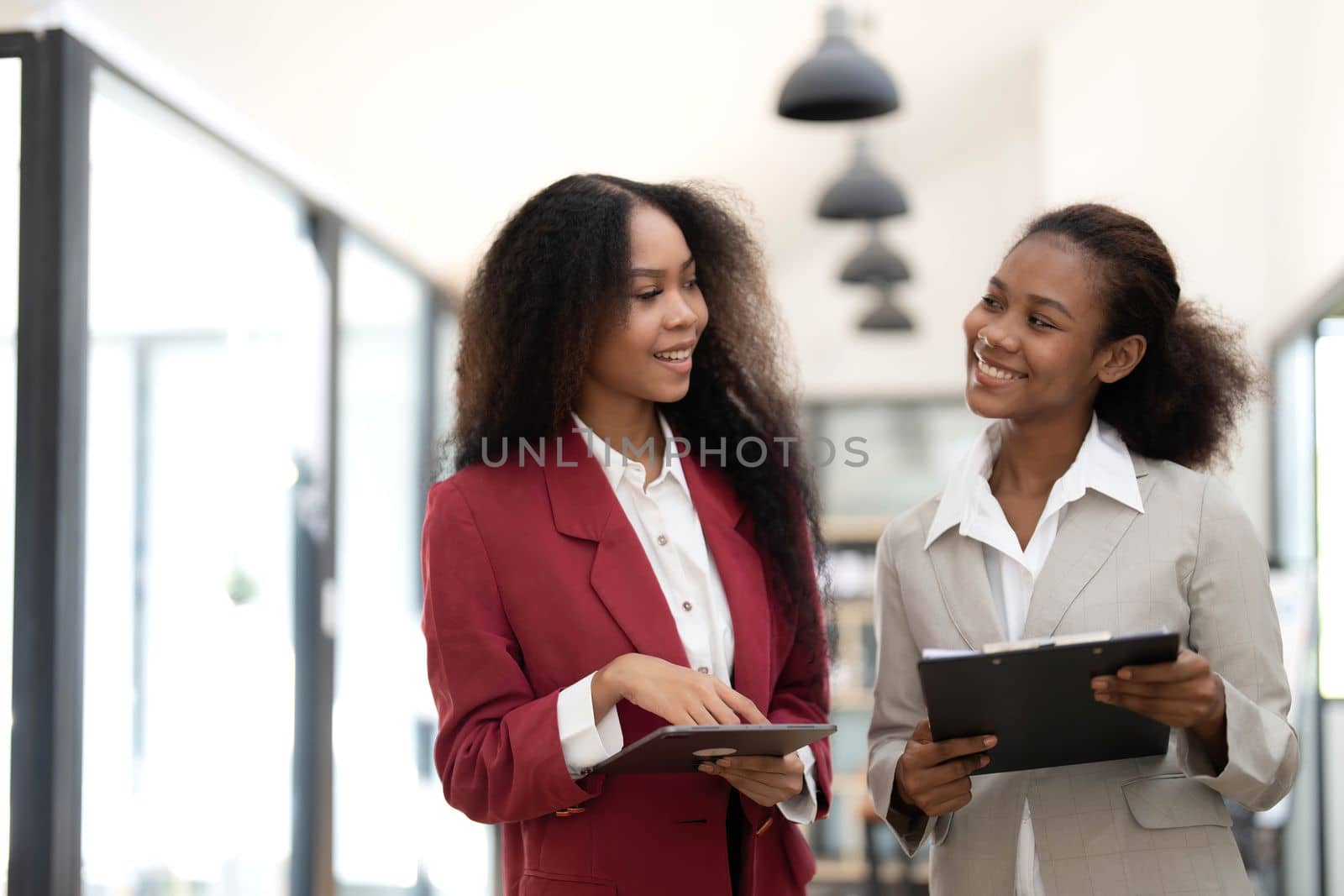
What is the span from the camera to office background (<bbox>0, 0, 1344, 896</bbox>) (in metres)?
2.89

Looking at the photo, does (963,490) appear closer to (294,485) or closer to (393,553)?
(294,485)

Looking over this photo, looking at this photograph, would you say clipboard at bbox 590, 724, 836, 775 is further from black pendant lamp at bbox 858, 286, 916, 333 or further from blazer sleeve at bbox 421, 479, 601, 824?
black pendant lamp at bbox 858, 286, 916, 333

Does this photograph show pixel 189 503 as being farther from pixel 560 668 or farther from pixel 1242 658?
pixel 1242 658

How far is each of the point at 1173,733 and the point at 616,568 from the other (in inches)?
28.7

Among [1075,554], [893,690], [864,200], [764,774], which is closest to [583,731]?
[764,774]

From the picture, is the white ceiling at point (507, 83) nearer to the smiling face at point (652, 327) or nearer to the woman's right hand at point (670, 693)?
the smiling face at point (652, 327)

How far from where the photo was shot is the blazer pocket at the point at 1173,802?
167 cm

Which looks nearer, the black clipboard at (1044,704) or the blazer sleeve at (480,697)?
the black clipboard at (1044,704)

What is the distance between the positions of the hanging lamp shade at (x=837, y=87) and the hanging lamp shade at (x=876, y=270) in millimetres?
2247

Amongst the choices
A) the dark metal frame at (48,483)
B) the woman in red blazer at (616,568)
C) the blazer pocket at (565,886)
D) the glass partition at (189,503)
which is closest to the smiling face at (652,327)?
the woman in red blazer at (616,568)

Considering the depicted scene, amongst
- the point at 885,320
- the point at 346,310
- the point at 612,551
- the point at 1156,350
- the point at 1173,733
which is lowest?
the point at 1173,733

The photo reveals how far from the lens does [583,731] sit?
1635 millimetres

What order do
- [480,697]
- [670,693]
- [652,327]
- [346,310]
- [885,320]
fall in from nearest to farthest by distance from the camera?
[670,693]
[480,697]
[652,327]
[346,310]
[885,320]

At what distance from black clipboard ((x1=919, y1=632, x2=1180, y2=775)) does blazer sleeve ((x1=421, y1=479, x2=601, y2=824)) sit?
1.49ft
